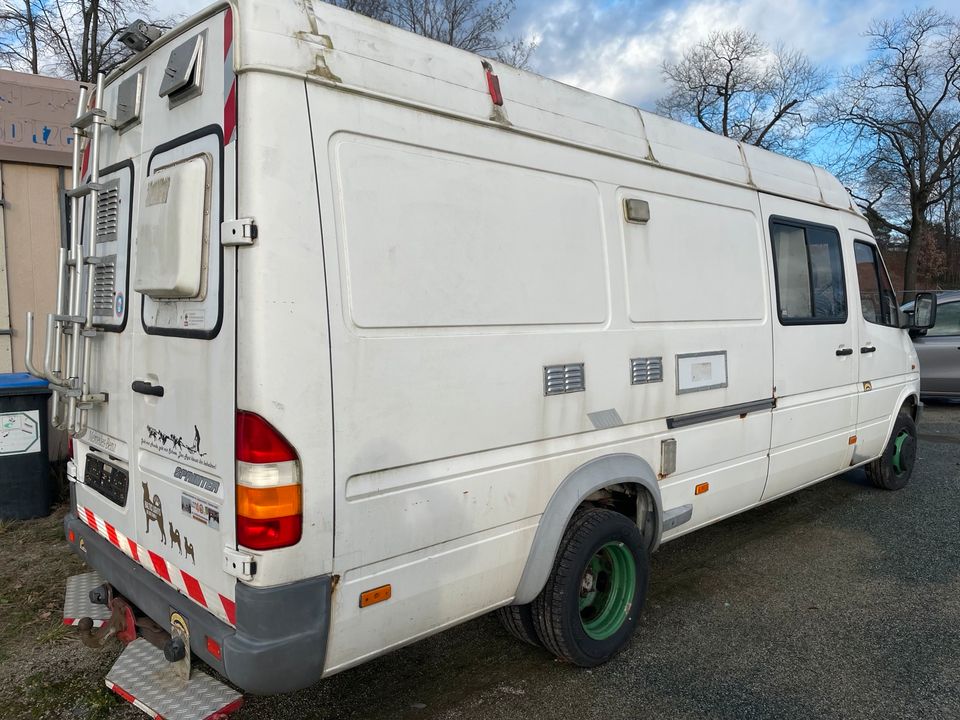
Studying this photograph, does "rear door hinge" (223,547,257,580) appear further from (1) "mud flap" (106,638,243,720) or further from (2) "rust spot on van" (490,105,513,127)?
(2) "rust spot on van" (490,105,513,127)

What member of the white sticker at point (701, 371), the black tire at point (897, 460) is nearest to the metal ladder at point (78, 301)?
the white sticker at point (701, 371)

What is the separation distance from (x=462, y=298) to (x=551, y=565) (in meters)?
1.23

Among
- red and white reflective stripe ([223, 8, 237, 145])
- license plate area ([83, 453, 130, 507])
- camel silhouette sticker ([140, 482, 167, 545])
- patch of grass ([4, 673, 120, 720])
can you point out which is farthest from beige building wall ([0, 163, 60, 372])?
red and white reflective stripe ([223, 8, 237, 145])

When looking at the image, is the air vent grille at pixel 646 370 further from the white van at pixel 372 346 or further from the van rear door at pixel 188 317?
the van rear door at pixel 188 317

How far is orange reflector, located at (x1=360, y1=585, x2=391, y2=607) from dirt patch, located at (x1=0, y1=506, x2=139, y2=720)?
52.9 inches

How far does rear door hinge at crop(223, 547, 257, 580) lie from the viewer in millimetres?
2229

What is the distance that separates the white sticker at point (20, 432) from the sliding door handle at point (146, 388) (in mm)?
2807

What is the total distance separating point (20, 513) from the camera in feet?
16.6

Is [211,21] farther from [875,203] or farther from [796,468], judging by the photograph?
[875,203]

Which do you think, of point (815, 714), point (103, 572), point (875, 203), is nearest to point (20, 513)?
point (103, 572)

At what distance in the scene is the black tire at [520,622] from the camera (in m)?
3.23

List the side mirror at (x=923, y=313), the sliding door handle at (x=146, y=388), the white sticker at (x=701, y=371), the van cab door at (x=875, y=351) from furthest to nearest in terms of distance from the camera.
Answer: the side mirror at (x=923, y=313), the van cab door at (x=875, y=351), the white sticker at (x=701, y=371), the sliding door handle at (x=146, y=388)

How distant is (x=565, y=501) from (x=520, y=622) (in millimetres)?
659

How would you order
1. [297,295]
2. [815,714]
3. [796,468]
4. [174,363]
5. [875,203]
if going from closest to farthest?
[297,295] < [174,363] < [815,714] < [796,468] < [875,203]
